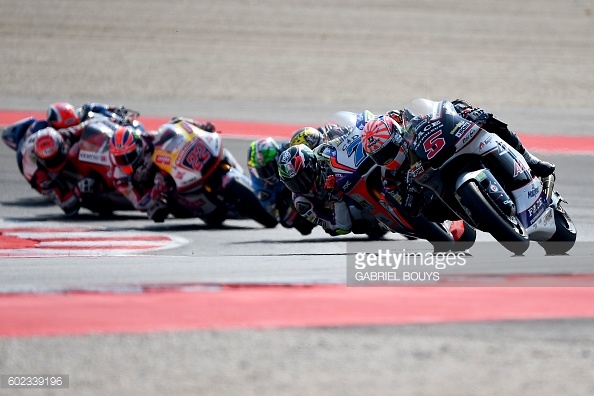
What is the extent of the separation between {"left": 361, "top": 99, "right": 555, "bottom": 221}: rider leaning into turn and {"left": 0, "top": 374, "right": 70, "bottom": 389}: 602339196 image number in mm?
4256

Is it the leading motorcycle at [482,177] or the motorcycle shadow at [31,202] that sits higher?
the leading motorcycle at [482,177]

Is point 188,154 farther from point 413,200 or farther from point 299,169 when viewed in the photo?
point 413,200

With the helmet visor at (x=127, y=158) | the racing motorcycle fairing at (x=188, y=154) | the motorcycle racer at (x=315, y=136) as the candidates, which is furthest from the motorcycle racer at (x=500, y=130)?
the helmet visor at (x=127, y=158)

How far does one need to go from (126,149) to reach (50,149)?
138cm

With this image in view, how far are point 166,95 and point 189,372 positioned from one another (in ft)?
57.9

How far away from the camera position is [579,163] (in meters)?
15.1

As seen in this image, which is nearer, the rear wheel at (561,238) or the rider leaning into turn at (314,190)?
the rear wheel at (561,238)

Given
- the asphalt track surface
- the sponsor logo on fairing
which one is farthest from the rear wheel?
the sponsor logo on fairing

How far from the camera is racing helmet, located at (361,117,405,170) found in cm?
924

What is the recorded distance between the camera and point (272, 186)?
12.0 metres

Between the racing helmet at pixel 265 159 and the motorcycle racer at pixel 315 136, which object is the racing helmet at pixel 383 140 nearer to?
the motorcycle racer at pixel 315 136

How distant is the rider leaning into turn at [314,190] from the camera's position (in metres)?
10.4
